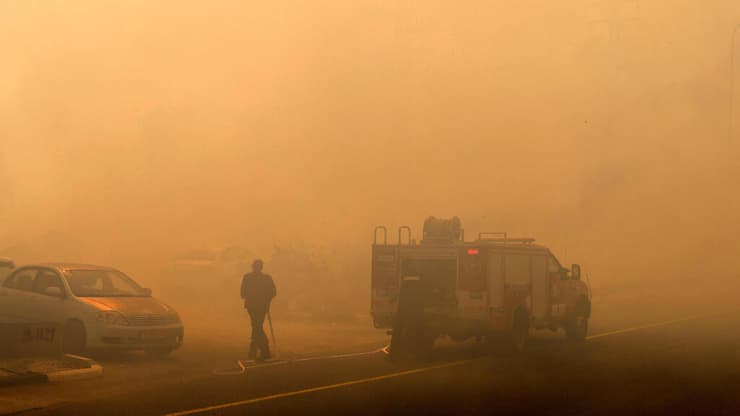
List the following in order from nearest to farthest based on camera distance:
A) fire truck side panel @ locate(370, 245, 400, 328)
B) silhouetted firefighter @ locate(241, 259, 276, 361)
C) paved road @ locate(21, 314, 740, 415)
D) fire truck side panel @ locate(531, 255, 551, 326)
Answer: paved road @ locate(21, 314, 740, 415), silhouetted firefighter @ locate(241, 259, 276, 361), fire truck side panel @ locate(370, 245, 400, 328), fire truck side panel @ locate(531, 255, 551, 326)

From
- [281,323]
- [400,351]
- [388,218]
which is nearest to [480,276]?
[400,351]

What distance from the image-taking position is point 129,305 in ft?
45.9

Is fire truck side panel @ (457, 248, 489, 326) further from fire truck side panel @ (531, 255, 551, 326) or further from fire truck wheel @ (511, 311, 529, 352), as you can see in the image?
fire truck side panel @ (531, 255, 551, 326)

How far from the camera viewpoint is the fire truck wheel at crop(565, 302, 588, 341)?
1795 centimetres

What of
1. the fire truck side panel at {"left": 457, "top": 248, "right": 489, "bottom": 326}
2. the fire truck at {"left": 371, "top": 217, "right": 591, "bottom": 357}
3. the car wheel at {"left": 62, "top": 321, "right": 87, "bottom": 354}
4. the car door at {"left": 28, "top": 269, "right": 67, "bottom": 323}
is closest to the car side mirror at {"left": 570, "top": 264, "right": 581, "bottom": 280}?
the fire truck at {"left": 371, "top": 217, "right": 591, "bottom": 357}

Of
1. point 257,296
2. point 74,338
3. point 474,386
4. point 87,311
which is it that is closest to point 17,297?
point 74,338

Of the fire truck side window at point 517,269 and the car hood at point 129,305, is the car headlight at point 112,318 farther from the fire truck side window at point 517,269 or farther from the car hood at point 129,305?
the fire truck side window at point 517,269

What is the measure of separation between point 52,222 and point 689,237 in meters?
32.9

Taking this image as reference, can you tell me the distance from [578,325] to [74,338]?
9797 millimetres

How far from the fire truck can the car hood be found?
3756 mm

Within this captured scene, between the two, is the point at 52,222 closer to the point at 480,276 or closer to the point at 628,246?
the point at 628,246

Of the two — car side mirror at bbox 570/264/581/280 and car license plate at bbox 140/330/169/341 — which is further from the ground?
car side mirror at bbox 570/264/581/280

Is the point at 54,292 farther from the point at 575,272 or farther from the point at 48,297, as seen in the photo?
the point at 575,272

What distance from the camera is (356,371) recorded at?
1271cm
